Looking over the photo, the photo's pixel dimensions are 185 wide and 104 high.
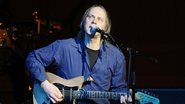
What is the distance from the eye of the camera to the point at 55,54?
4.31 meters

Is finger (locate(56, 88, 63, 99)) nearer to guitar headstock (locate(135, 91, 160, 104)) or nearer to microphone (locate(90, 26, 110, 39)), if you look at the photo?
microphone (locate(90, 26, 110, 39))

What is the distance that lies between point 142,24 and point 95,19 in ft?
11.6

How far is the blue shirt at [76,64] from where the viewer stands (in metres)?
4.25

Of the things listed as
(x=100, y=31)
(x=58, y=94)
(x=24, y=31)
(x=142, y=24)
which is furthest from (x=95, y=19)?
(x=142, y=24)

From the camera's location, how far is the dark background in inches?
293

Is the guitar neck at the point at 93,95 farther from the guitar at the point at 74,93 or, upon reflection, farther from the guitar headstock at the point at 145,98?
the guitar headstock at the point at 145,98

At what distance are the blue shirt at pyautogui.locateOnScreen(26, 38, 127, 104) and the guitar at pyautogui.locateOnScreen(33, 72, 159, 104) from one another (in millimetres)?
67

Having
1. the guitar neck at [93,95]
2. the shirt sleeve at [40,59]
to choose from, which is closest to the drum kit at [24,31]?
the shirt sleeve at [40,59]

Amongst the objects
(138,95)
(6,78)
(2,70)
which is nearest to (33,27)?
(2,70)

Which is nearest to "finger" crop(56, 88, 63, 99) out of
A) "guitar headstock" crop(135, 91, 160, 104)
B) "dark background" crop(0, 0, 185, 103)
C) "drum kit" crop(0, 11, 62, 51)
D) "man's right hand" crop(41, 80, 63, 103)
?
"man's right hand" crop(41, 80, 63, 103)

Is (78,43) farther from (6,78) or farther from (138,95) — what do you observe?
(6,78)

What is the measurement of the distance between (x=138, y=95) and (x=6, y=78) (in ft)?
11.9

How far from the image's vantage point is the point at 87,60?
4309 millimetres

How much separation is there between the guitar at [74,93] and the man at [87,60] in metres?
0.06
